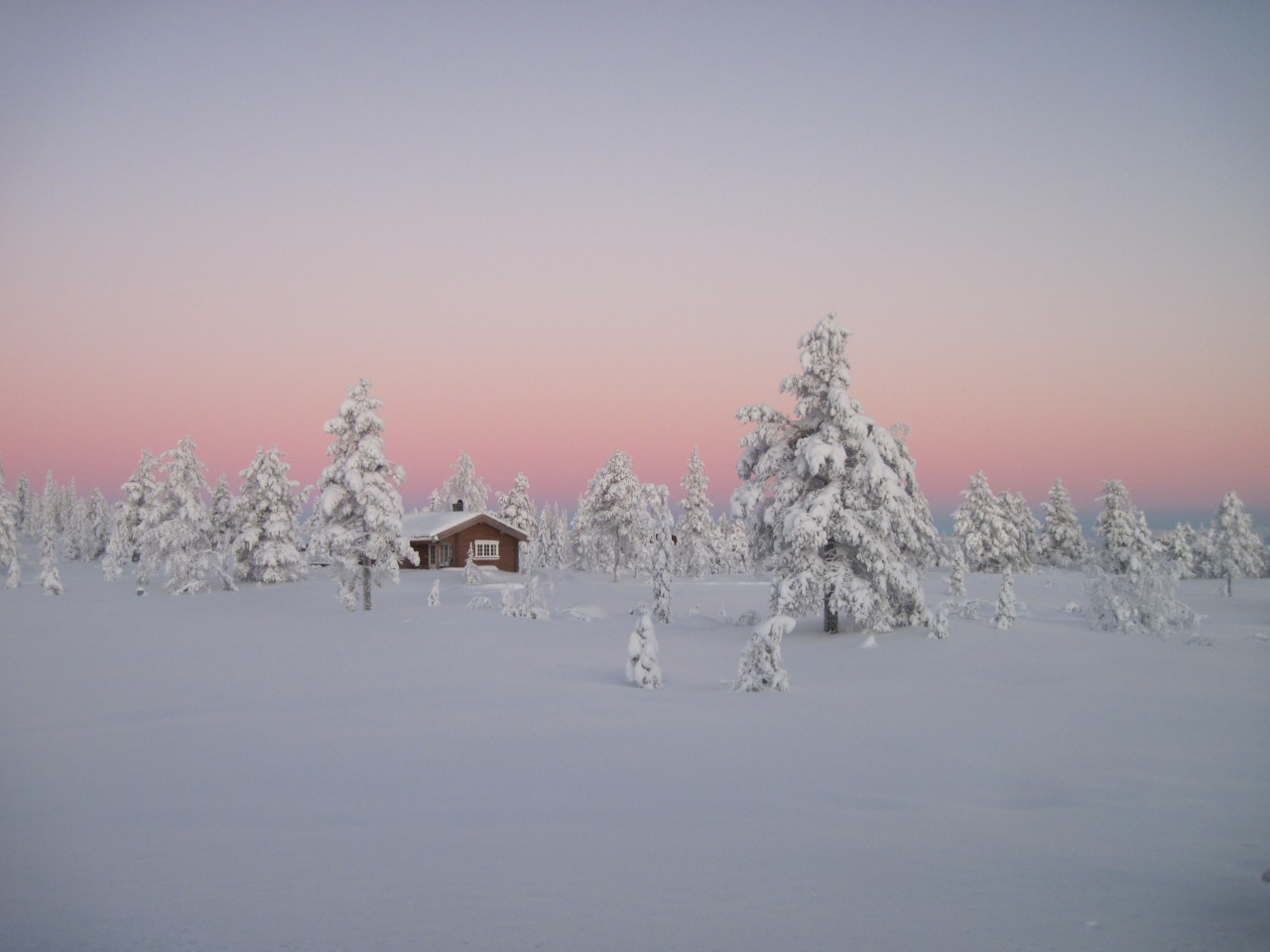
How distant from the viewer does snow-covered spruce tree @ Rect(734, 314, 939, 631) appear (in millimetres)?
24328

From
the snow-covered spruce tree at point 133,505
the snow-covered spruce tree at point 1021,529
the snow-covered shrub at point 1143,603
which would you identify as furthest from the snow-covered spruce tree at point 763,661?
the snow-covered spruce tree at point 133,505

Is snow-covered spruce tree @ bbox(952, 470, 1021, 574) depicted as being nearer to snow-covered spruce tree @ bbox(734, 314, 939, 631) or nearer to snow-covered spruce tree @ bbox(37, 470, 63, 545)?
snow-covered spruce tree @ bbox(734, 314, 939, 631)

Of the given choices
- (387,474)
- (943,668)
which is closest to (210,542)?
(387,474)

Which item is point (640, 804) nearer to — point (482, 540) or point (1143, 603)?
point (1143, 603)

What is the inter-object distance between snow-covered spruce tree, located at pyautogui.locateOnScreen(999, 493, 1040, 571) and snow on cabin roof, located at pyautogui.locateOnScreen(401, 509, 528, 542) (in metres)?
43.0

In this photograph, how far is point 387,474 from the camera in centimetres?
3675

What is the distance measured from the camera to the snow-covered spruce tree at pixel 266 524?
52188 millimetres

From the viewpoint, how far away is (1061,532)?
70500mm

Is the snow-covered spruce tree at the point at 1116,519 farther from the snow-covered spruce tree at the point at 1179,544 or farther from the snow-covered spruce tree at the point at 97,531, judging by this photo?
the snow-covered spruce tree at the point at 97,531

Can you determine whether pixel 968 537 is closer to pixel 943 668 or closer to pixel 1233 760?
pixel 943 668

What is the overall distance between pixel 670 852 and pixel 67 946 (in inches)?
182

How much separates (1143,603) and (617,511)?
1628 inches

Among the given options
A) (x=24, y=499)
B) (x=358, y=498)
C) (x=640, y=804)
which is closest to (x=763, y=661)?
(x=640, y=804)

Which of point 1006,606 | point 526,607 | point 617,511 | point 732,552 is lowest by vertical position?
point 526,607
